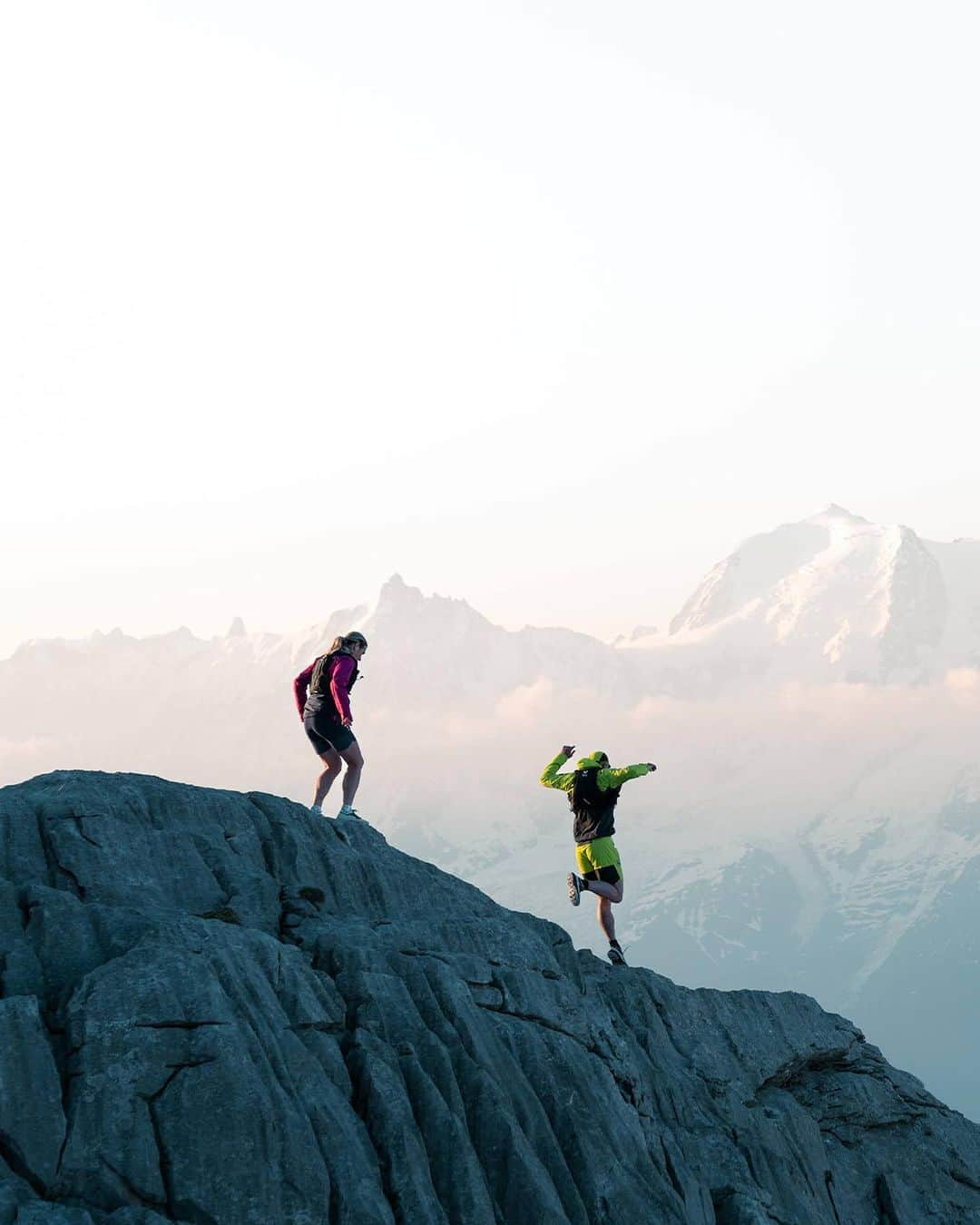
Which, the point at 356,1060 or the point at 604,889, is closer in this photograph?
the point at 356,1060

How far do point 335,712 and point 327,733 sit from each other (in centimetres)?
52

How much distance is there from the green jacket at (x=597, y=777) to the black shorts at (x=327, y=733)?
187 inches

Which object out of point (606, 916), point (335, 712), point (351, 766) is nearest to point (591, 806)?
point (606, 916)

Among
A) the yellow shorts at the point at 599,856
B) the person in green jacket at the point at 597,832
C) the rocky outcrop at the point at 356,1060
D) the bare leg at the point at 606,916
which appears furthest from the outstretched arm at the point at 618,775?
the rocky outcrop at the point at 356,1060

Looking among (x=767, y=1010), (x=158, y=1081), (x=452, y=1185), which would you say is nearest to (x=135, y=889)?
(x=158, y=1081)

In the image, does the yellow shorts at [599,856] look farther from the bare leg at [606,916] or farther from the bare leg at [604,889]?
the bare leg at [606,916]

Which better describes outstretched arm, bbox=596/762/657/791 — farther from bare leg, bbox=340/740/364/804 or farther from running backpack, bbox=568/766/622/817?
bare leg, bbox=340/740/364/804

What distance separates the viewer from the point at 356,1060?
79.6 ft

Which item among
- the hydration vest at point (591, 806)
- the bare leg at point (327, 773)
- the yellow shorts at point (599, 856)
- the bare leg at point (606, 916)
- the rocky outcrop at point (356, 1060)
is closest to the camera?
the rocky outcrop at point (356, 1060)

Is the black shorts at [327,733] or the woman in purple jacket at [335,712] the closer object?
the woman in purple jacket at [335,712]

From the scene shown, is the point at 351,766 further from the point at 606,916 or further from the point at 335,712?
the point at 606,916

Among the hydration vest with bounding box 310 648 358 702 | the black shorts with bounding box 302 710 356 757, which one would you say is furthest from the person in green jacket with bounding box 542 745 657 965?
the hydration vest with bounding box 310 648 358 702

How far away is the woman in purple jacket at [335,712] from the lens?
34.6m

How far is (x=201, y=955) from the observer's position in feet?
77.2
